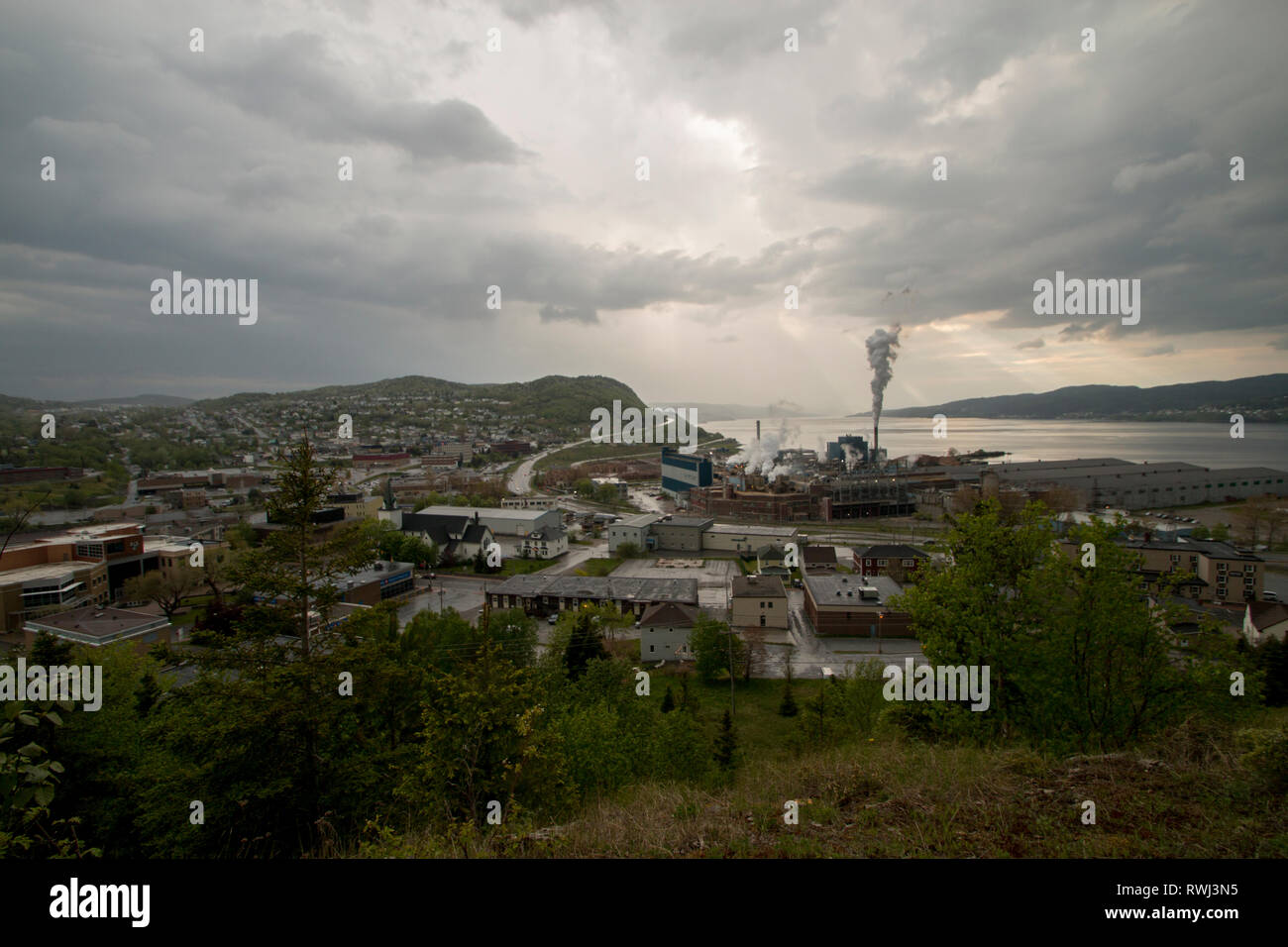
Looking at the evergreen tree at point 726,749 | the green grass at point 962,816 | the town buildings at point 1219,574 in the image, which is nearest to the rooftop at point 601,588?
the evergreen tree at point 726,749

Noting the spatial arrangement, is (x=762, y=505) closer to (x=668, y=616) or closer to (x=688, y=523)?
(x=688, y=523)

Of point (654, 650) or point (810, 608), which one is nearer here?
point (654, 650)

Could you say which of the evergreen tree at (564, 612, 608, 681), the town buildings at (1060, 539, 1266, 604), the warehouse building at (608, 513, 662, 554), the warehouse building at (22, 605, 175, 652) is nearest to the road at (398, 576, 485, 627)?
the evergreen tree at (564, 612, 608, 681)

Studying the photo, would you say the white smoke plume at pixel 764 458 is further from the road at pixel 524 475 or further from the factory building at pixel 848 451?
the road at pixel 524 475

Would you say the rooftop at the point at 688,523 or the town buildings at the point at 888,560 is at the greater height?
the rooftop at the point at 688,523

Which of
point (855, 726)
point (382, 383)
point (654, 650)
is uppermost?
point (382, 383)
